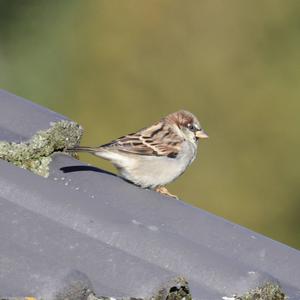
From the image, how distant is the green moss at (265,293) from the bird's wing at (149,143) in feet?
7.69

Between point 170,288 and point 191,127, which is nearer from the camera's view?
point 170,288

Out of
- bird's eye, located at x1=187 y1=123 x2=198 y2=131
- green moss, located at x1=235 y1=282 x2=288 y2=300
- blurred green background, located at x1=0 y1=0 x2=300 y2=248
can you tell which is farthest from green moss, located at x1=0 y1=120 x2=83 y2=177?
blurred green background, located at x1=0 y1=0 x2=300 y2=248

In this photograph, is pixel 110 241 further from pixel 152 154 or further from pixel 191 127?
pixel 191 127

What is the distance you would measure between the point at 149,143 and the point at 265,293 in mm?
2400

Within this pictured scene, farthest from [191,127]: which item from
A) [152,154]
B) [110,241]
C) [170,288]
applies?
[170,288]

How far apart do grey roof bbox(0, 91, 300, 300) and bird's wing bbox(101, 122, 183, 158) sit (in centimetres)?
156

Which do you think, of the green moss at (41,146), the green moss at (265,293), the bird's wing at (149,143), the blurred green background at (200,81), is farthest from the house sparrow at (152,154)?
the green moss at (265,293)

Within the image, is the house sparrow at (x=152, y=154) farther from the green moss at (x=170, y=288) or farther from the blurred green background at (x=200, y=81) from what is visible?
the green moss at (x=170, y=288)

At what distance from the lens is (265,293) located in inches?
99.3

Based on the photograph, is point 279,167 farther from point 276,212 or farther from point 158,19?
point 158,19

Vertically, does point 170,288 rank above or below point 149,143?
below

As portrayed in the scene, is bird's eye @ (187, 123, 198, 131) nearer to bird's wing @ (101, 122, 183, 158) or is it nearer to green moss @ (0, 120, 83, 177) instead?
bird's wing @ (101, 122, 183, 158)

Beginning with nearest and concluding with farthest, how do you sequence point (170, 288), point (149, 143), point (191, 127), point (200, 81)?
point (170, 288)
point (149, 143)
point (191, 127)
point (200, 81)

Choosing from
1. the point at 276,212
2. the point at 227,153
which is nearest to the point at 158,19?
the point at 227,153
